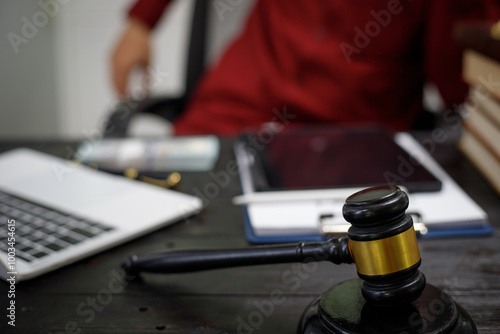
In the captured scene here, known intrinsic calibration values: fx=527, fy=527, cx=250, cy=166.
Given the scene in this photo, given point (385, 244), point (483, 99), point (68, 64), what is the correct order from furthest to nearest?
point (68, 64), point (483, 99), point (385, 244)

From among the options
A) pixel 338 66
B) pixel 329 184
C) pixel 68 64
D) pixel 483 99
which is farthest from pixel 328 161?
pixel 68 64

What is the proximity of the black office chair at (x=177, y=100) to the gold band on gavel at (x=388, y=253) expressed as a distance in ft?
2.62

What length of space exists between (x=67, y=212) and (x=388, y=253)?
0.37 meters

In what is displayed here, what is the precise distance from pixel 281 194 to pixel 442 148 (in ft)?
1.10

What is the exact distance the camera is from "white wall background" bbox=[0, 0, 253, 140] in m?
1.95

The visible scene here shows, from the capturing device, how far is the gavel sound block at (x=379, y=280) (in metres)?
0.32

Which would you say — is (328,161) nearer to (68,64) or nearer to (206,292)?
(206,292)

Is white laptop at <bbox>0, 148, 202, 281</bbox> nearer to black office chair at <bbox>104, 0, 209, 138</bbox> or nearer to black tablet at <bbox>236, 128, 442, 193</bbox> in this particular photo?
black tablet at <bbox>236, 128, 442, 193</bbox>

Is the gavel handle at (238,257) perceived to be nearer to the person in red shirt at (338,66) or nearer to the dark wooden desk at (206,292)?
the dark wooden desk at (206,292)

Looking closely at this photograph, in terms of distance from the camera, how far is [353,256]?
0.35m

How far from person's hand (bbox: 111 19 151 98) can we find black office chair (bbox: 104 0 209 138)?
116 mm

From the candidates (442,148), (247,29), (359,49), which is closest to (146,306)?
(442,148)

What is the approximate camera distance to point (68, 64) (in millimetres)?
2223

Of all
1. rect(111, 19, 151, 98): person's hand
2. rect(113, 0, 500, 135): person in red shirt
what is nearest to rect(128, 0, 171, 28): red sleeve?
rect(111, 19, 151, 98): person's hand
